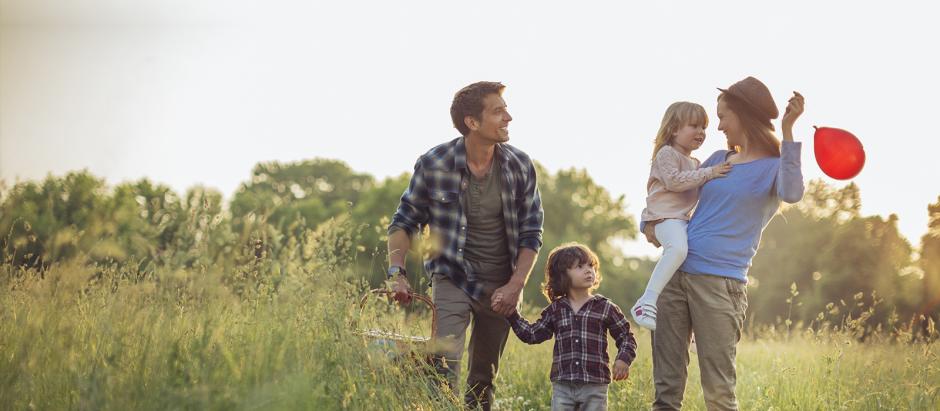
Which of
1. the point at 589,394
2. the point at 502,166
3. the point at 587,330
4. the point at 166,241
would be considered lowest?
the point at 589,394

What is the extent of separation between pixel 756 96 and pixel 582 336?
63.2 inches

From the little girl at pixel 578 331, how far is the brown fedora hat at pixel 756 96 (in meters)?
1.25

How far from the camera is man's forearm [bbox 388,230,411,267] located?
5.45 m

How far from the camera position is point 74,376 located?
4004 millimetres

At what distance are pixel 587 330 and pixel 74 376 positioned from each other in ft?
8.71

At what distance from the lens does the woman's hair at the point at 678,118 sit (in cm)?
522

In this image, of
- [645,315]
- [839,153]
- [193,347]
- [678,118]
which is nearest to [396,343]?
[193,347]

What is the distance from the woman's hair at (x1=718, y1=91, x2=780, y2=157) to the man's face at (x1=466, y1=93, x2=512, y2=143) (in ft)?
4.37

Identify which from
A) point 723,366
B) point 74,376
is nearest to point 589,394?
point 723,366

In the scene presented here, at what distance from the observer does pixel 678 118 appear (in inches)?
206

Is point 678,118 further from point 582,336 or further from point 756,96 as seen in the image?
point 582,336

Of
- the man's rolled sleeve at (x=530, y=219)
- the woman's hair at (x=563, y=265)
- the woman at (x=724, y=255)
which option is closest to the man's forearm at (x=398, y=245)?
the man's rolled sleeve at (x=530, y=219)

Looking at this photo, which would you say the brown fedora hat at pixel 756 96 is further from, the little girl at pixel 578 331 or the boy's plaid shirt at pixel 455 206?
the boy's plaid shirt at pixel 455 206

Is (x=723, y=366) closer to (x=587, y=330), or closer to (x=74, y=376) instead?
(x=587, y=330)
